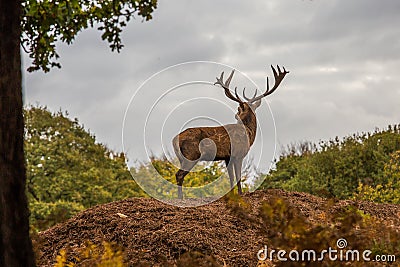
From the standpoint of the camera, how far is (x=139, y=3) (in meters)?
7.53

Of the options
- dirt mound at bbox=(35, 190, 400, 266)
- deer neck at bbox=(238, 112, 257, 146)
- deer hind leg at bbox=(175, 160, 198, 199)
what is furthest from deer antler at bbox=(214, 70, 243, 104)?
dirt mound at bbox=(35, 190, 400, 266)

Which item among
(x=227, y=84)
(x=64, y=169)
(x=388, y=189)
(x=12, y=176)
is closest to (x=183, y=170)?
(x=227, y=84)

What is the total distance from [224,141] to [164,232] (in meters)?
1.69

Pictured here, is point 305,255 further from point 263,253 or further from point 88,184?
point 88,184

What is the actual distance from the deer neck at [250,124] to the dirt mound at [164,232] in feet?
3.03

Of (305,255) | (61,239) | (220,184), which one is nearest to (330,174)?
(220,184)

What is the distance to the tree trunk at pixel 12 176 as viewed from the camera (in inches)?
135

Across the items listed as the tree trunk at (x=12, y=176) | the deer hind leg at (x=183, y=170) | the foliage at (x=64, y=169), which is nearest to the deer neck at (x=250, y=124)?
the deer hind leg at (x=183, y=170)

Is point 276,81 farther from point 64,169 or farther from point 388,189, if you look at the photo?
A: point 64,169

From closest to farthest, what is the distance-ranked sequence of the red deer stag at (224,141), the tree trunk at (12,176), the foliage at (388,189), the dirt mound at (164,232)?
the tree trunk at (12,176), the dirt mound at (164,232), the red deer stag at (224,141), the foliage at (388,189)

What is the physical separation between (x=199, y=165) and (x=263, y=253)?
99.2 inches

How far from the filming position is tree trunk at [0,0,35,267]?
135 inches

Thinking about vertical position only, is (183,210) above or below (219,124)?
below

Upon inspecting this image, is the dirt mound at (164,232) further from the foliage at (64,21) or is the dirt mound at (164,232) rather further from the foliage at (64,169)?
the foliage at (64,169)
